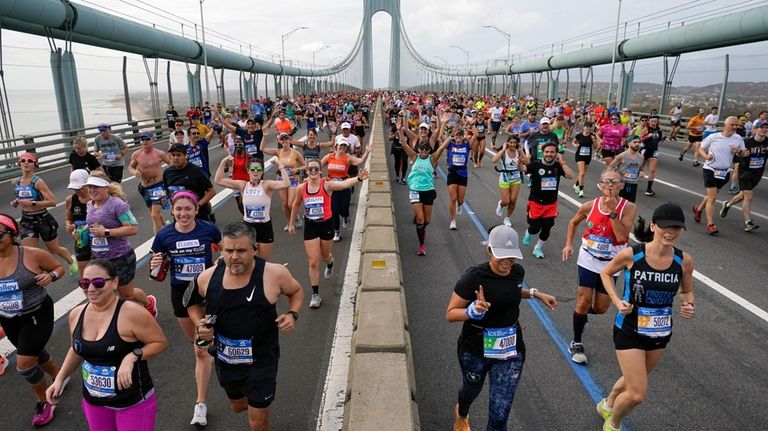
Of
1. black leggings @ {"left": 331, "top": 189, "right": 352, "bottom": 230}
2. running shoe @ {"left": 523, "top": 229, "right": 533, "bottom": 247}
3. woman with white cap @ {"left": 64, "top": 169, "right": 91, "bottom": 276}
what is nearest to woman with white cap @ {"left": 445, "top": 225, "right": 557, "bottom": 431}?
woman with white cap @ {"left": 64, "top": 169, "right": 91, "bottom": 276}

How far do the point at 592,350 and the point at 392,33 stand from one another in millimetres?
169195

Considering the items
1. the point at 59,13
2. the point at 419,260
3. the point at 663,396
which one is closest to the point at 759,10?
the point at 419,260

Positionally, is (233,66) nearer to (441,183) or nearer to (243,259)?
(441,183)

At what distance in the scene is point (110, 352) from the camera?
3.07m

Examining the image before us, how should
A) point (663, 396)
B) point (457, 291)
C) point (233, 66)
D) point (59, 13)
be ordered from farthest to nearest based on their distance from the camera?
point (233, 66), point (59, 13), point (663, 396), point (457, 291)

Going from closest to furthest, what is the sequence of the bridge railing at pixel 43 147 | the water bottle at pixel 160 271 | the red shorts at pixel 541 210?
the water bottle at pixel 160 271 → the red shorts at pixel 541 210 → the bridge railing at pixel 43 147

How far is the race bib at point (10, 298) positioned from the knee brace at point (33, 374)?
48 centimetres

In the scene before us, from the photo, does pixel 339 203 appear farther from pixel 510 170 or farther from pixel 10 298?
pixel 10 298

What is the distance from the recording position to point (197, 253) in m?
4.57

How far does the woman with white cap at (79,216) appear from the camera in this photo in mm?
5340

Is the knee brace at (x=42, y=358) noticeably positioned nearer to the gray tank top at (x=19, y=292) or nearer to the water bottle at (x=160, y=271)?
the gray tank top at (x=19, y=292)

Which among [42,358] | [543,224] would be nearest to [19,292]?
[42,358]

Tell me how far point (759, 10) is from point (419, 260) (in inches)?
809

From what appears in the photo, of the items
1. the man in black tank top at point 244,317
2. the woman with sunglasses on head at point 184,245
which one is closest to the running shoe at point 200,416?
the woman with sunglasses on head at point 184,245
